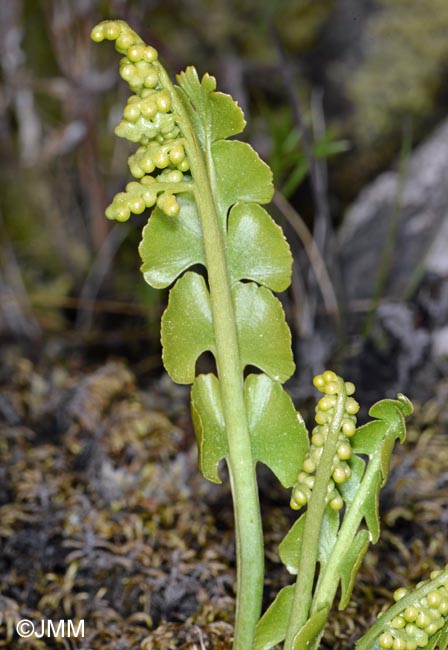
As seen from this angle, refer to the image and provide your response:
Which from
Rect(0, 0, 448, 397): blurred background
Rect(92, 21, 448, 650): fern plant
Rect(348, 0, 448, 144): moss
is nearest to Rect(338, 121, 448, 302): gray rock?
Rect(0, 0, 448, 397): blurred background

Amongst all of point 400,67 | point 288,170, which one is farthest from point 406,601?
point 400,67

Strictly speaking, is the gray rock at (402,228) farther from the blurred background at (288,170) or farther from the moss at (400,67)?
the moss at (400,67)

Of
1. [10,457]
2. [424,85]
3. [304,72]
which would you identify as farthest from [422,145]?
[10,457]

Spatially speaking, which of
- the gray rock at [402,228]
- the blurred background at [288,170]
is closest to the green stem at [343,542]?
the blurred background at [288,170]

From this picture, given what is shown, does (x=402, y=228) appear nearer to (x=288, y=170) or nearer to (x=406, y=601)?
(x=288, y=170)

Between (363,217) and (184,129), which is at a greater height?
(184,129)

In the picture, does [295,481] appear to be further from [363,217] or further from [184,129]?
[363,217]

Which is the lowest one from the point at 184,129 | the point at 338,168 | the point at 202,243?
the point at 338,168

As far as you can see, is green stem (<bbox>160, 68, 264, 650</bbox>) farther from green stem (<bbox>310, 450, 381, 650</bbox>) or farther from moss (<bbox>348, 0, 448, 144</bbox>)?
moss (<bbox>348, 0, 448, 144</bbox>)
